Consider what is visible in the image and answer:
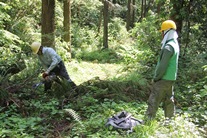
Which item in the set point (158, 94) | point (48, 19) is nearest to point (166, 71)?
point (158, 94)

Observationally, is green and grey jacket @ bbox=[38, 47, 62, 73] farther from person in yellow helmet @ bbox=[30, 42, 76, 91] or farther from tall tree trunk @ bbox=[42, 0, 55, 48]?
tall tree trunk @ bbox=[42, 0, 55, 48]

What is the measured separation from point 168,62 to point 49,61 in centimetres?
352

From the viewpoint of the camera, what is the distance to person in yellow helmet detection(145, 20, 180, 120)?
17.2ft

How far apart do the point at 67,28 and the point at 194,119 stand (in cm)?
1026

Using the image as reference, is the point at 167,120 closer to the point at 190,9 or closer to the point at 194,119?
the point at 194,119

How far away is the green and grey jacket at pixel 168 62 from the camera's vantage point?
521 cm

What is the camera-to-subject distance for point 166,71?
5371 millimetres

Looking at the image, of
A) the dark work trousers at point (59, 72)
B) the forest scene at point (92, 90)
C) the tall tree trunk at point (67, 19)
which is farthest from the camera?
the tall tree trunk at point (67, 19)

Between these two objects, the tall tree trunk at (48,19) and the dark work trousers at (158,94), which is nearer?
the dark work trousers at (158,94)

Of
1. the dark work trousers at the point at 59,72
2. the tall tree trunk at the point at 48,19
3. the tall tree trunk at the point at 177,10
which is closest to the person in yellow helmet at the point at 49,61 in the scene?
the dark work trousers at the point at 59,72

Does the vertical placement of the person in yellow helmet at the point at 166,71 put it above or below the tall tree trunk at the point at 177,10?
below

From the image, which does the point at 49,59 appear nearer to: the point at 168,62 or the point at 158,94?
the point at 158,94

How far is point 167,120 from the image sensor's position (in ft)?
18.2

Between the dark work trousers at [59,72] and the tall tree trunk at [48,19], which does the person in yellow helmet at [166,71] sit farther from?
the tall tree trunk at [48,19]
